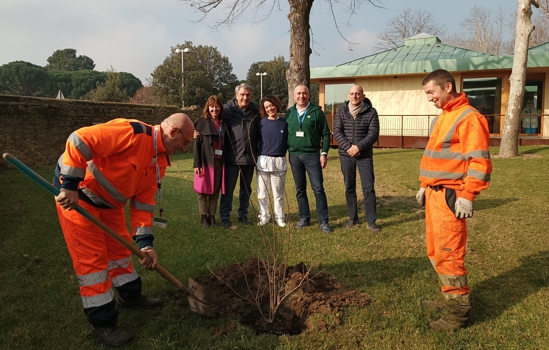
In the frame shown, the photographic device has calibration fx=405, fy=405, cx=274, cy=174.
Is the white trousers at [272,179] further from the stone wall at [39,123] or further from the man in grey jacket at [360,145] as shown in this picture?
the stone wall at [39,123]

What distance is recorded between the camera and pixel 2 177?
10.2 meters

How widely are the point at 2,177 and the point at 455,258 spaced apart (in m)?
10.9

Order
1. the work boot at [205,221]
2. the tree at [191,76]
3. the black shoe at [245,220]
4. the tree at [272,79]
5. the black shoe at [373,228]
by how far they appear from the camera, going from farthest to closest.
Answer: the tree at [272,79] < the tree at [191,76] < the black shoe at [245,220] < the work boot at [205,221] < the black shoe at [373,228]

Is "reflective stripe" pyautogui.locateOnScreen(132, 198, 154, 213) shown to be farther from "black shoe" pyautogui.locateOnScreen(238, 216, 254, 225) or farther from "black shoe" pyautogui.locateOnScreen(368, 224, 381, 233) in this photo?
"black shoe" pyautogui.locateOnScreen(368, 224, 381, 233)

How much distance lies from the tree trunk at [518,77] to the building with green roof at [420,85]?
5330mm

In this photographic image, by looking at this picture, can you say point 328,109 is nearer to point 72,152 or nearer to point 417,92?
point 417,92

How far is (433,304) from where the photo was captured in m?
3.55

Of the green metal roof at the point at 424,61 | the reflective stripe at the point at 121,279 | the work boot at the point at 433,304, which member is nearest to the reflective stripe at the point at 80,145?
the reflective stripe at the point at 121,279

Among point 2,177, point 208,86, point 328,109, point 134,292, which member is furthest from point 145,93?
point 134,292

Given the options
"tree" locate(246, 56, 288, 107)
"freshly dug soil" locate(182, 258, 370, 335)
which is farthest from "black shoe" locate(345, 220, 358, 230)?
"tree" locate(246, 56, 288, 107)

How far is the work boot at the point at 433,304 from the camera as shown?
3.51 m

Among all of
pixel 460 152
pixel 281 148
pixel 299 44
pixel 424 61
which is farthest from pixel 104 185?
pixel 424 61

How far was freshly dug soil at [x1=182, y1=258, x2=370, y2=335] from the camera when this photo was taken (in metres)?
3.32

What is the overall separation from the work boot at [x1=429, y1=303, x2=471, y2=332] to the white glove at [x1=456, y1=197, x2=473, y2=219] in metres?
0.72
